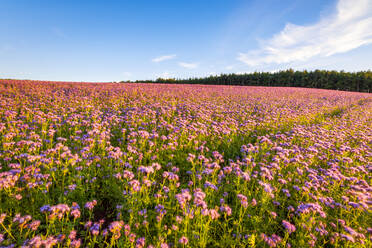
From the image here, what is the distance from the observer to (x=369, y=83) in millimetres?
52531

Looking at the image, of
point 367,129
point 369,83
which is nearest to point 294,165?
point 367,129

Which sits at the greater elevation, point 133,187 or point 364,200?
point 133,187

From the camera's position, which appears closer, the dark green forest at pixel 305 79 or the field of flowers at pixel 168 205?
the field of flowers at pixel 168 205

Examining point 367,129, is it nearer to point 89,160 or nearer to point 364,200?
point 364,200

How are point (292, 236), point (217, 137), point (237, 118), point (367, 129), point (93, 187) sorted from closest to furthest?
1. point (292, 236)
2. point (93, 187)
3. point (217, 137)
4. point (367, 129)
5. point (237, 118)

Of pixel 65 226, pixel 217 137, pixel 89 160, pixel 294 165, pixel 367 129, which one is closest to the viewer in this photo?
pixel 65 226

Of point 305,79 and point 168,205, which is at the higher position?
point 305,79

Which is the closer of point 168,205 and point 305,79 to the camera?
point 168,205

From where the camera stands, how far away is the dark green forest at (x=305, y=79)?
177 ft

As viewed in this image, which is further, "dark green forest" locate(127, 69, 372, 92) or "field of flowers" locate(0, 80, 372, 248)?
"dark green forest" locate(127, 69, 372, 92)

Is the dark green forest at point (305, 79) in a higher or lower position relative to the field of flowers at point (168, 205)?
higher

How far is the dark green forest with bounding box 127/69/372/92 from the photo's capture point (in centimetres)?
5406

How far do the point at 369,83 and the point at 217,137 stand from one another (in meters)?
74.5

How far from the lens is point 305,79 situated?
60438mm
